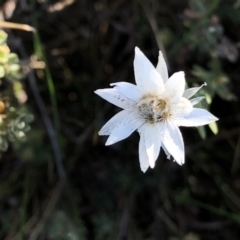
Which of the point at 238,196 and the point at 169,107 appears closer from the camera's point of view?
the point at 169,107

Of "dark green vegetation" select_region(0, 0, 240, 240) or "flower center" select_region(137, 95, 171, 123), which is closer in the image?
"flower center" select_region(137, 95, 171, 123)

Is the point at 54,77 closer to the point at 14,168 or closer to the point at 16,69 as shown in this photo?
the point at 14,168

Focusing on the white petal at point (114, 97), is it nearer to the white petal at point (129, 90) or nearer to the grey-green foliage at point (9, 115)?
the white petal at point (129, 90)

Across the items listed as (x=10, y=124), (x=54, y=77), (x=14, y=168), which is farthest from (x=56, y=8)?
(x=14, y=168)

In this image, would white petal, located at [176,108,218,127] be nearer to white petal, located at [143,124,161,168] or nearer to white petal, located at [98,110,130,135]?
white petal, located at [143,124,161,168]

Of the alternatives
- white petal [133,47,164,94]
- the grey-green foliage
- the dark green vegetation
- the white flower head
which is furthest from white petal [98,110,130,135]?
the dark green vegetation

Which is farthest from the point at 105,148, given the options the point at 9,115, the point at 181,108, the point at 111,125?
the point at 181,108

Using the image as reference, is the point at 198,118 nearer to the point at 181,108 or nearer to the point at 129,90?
the point at 181,108
